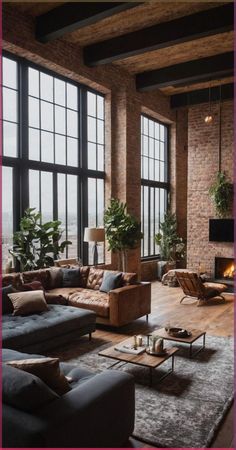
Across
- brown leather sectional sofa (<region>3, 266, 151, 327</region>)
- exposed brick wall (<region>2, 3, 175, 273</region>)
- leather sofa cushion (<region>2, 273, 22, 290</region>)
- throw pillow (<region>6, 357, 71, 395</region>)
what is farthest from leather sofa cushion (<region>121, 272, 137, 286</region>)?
throw pillow (<region>6, 357, 71, 395</region>)

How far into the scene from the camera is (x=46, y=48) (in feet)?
22.7

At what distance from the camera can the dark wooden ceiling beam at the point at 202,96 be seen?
9.73 metres

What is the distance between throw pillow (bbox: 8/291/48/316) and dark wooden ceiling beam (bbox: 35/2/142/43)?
14.1ft

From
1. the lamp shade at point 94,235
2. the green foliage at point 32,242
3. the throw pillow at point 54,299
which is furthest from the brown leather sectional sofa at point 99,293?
the lamp shade at point 94,235

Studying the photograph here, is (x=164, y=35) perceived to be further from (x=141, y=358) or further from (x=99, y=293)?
(x=141, y=358)

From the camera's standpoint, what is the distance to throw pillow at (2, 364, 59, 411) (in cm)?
209

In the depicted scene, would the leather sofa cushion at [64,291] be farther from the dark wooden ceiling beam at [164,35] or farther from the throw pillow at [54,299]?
the dark wooden ceiling beam at [164,35]

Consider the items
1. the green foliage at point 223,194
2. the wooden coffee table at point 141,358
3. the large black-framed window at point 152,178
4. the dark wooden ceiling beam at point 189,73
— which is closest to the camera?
the wooden coffee table at point 141,358

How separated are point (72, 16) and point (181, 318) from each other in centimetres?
534

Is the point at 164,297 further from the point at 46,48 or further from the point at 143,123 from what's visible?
the point at 46,48

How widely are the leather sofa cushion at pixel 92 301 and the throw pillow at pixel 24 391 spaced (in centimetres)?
330

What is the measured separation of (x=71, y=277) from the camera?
256 inches

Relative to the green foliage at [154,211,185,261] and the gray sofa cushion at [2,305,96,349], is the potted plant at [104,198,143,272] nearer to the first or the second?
the green foliage at [154,211,185,261]

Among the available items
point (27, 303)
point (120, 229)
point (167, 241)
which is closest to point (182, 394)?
point (27, 303)
